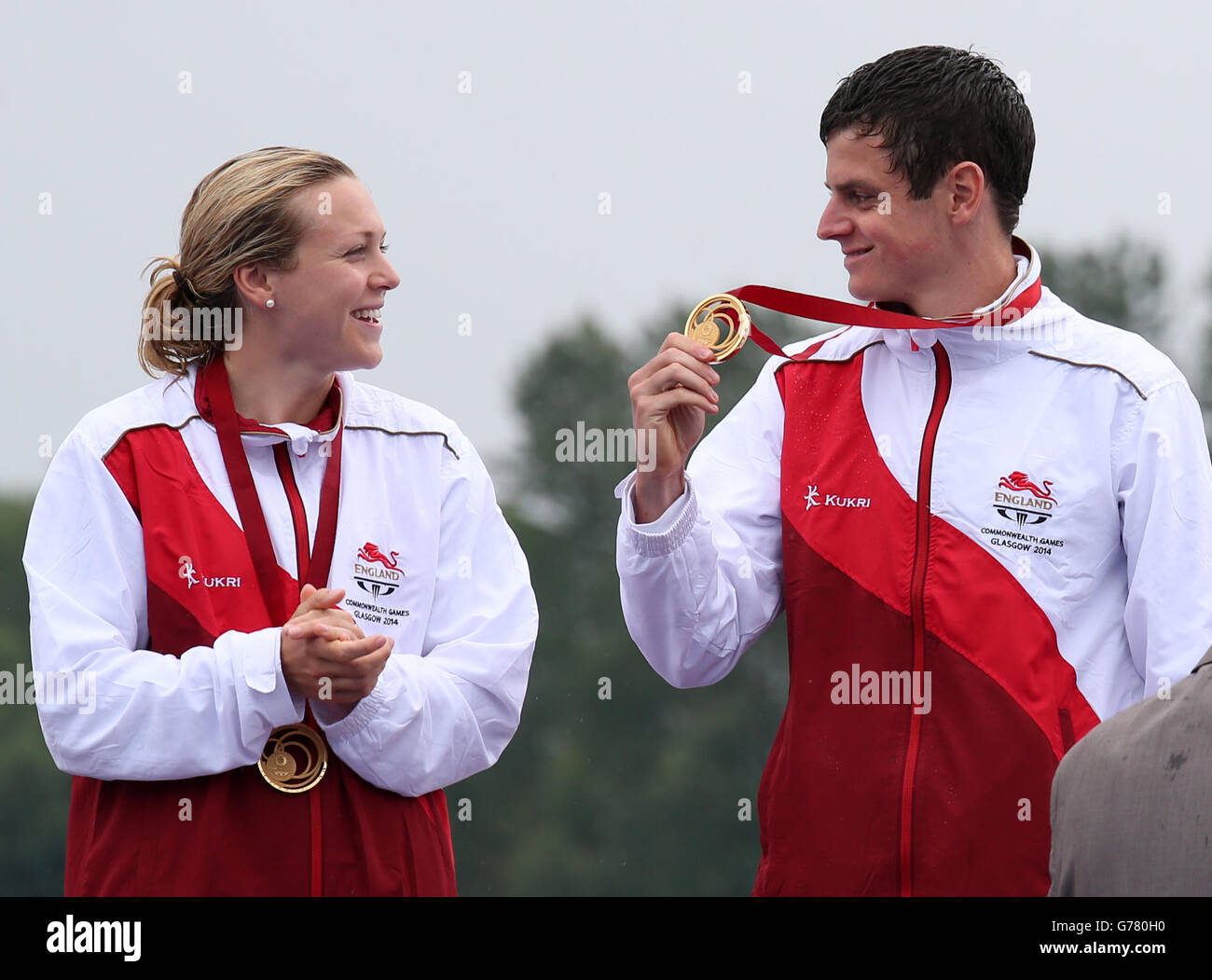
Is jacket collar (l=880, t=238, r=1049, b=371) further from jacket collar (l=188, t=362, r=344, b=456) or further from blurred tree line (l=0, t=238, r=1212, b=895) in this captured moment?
blurred tree line (l=0, t=238, r=1212, b=895)

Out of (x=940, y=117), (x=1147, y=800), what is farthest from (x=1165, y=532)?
(x=1147, y=800)

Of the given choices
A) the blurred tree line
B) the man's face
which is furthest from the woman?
the blurred tree line

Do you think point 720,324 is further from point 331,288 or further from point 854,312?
point 331,288

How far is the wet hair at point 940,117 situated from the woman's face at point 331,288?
1017 mm

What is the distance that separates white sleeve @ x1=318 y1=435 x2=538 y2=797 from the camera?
9.89 ft

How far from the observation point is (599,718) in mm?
20312

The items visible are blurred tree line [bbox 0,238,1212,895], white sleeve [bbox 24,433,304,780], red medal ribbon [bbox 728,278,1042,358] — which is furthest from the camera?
blurred tree line [bbox 0,238,1212,895]

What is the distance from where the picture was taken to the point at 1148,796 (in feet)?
5.72

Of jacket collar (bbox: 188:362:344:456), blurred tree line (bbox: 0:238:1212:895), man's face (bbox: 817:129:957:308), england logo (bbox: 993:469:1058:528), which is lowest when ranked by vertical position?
blurred tree line (bbox: 0:238:1212:895)

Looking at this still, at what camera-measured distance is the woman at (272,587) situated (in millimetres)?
2914

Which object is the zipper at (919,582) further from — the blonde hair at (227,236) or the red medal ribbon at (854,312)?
the blonde hair at (227,236)

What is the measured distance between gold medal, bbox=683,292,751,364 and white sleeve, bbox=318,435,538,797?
1.90 ft

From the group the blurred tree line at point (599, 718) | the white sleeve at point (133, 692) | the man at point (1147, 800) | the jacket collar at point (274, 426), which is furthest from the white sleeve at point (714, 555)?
the blurred tree line at point (599, 718)

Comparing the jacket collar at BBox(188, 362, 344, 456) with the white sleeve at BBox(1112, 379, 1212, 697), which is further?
the jacket collar at BBox(188, 362, 344, 456)
